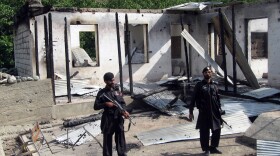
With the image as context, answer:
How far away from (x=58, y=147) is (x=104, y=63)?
6.96m

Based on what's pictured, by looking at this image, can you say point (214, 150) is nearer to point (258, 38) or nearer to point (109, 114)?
point (109, 114)

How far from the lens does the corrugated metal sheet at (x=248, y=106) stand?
8381mm

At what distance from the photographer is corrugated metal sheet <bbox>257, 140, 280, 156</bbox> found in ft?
17.2

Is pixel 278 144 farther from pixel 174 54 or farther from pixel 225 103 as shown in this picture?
pixel 174 54

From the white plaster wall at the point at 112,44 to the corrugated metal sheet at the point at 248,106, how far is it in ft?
18.7

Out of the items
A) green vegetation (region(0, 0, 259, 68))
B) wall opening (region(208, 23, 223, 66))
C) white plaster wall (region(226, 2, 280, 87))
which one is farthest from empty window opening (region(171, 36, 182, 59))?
white plaster wall (region(226, 2, 280, 87))

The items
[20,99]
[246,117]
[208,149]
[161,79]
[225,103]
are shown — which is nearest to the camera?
[208,149]

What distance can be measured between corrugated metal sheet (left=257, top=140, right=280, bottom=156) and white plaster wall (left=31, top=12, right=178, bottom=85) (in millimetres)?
8549

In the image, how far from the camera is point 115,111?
525 cm

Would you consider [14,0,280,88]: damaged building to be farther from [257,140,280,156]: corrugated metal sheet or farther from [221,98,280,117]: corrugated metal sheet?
[257,140,280,156]: corrugated metal sheet

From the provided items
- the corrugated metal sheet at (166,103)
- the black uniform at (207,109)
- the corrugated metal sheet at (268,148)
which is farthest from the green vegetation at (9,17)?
the corrugated metal sheet at (268,148)

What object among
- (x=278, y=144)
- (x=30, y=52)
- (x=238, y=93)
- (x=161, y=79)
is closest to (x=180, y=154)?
(x=278, y=144)

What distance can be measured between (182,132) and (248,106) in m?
2.43

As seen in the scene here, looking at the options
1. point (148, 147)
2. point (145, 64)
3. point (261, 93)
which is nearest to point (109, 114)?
point (148, 147)
